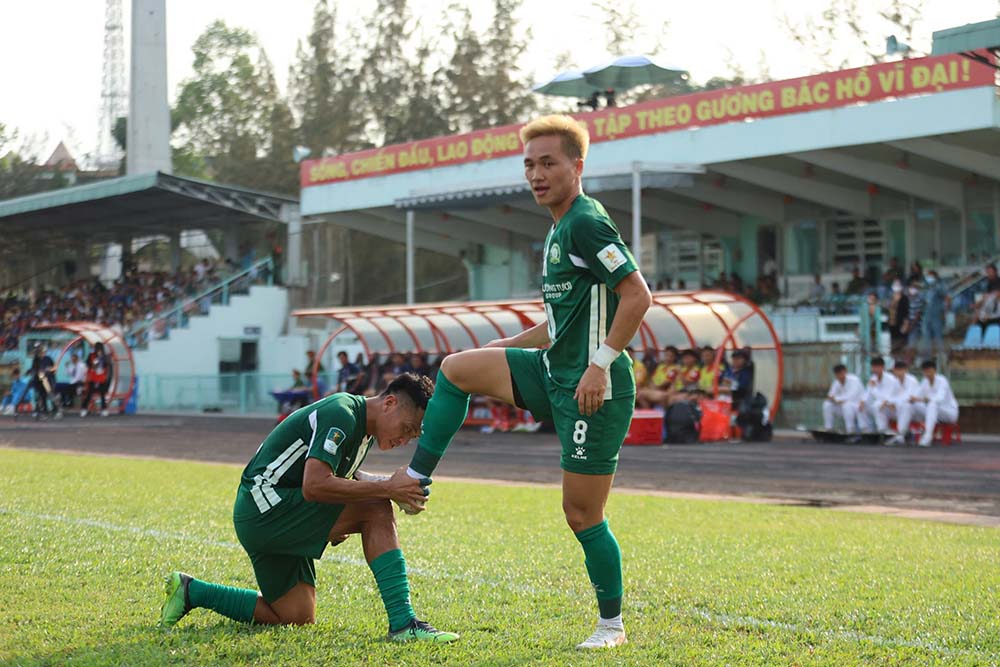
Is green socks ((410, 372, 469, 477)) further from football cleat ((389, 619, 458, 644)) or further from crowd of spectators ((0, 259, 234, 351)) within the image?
crowd of spectators ((0, 259, 234, 351))

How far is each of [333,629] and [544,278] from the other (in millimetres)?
1799

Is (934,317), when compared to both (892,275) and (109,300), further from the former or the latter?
(109,300)

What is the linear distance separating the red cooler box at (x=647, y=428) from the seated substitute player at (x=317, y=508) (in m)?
16.2

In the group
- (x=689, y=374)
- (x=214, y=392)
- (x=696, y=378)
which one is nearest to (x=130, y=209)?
(x=214, y=392)

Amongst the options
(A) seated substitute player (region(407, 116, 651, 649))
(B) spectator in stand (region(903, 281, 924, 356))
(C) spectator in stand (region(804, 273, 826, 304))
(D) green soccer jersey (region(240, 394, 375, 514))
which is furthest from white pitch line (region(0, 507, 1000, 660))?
(C) spectator in stand (region(804, 273, 826, 304))

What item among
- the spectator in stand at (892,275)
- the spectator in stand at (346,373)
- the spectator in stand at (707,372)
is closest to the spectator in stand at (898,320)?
the spectator in stand at (892,275)

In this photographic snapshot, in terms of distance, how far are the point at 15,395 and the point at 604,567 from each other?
32.1 m

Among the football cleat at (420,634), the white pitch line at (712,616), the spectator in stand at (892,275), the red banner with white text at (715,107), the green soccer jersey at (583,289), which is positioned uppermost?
the red banner with white text at (715,107)

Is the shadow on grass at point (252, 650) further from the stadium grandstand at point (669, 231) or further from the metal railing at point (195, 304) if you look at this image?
the metal railing at point (195, 304)

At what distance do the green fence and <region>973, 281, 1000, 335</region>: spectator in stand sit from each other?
17.9 meters

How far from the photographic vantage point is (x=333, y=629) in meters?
5.64

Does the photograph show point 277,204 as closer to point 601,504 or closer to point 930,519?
point 930,519

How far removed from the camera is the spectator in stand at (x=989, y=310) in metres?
24.5

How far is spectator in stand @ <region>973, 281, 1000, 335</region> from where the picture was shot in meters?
24.5
